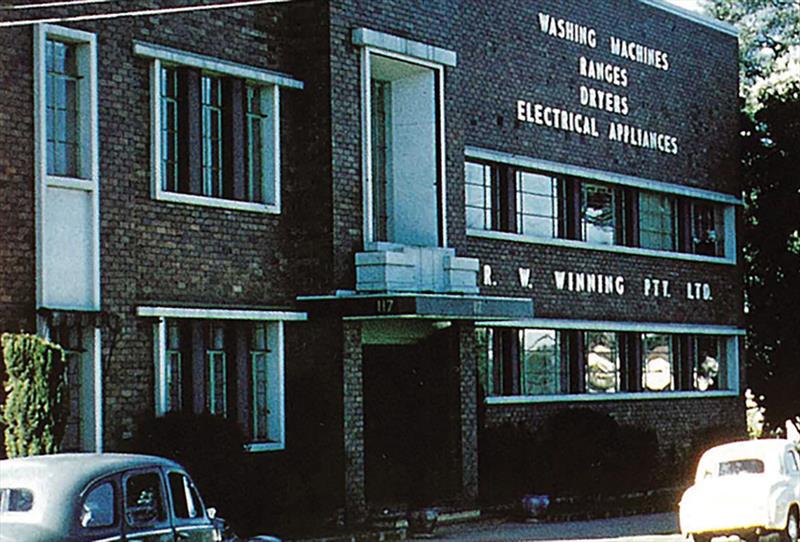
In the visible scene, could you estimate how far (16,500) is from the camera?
13.7 meters

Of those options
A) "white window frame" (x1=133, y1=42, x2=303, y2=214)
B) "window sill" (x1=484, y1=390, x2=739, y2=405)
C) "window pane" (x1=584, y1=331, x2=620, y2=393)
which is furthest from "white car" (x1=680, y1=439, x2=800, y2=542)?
"window pane" (x1=584, y1=331, x2=620, y2=393)

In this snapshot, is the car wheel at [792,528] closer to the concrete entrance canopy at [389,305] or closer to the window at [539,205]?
the concrete entrance canopy at [389,305]

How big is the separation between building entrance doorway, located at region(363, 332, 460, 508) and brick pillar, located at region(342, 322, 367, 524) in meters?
2.06

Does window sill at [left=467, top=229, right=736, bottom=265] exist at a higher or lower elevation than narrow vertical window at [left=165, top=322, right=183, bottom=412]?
higher

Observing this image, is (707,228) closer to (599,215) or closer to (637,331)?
(637,331)

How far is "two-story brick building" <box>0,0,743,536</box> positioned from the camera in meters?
22.7

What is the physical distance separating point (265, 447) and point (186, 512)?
1069cm

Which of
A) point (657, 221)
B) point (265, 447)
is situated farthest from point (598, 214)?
point (265, 447)

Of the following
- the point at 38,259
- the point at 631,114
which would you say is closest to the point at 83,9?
the point at 38,259

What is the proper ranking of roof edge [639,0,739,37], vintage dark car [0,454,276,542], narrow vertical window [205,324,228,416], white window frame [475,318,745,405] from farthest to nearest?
roof edge [639,0,739,37] → white window frame [475,318,745,405] → narrow vertical window [205,324,228,416] → vintage dark car [0,454,276,542]

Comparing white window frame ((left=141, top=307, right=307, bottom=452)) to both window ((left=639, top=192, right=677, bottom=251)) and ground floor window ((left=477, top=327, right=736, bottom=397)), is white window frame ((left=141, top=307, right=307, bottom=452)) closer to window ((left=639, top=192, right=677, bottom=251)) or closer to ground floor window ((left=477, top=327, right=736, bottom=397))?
ground floor window ((left=477, top=327, right=736, bottom=397))

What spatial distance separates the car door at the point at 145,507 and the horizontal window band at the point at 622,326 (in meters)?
16.0

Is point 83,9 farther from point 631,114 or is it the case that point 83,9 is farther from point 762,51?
point 762,51

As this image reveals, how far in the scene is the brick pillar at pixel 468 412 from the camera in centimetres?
2896
